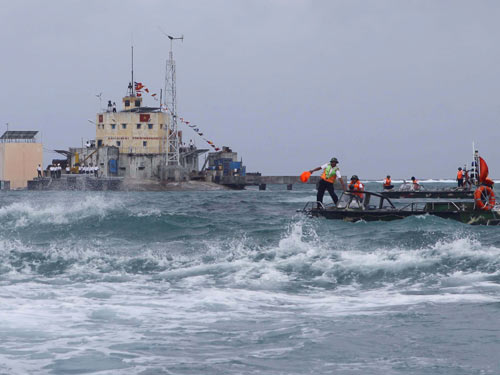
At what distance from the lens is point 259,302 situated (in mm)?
11531

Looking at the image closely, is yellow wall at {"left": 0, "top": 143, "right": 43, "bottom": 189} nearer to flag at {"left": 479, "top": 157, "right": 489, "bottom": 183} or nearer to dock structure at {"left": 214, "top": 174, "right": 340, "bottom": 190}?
dock structure at {"left": 214, "top": 174, "right": 340, "bottom": 190}

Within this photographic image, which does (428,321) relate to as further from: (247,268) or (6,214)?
(6,214)

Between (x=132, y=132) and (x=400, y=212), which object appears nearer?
(x=400, y=212)

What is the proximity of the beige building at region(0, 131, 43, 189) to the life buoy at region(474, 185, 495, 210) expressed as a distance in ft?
277

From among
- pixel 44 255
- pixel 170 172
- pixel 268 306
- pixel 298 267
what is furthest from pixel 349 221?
pixel 170 172

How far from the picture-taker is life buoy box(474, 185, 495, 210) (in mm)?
22625

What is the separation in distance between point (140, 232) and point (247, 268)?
9.22 meters

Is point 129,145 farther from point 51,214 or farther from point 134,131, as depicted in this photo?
point 51,214

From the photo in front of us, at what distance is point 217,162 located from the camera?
358 feet

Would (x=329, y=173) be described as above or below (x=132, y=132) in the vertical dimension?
below

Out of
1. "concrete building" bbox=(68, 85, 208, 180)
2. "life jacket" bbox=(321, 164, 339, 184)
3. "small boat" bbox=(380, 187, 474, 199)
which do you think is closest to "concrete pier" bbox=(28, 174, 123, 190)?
"concrete building" bbox=(68, 85, 208, 180)

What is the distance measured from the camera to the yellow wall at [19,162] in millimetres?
98750

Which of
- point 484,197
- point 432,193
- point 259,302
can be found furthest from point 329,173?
point 432,193

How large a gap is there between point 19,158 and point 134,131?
16480mm
